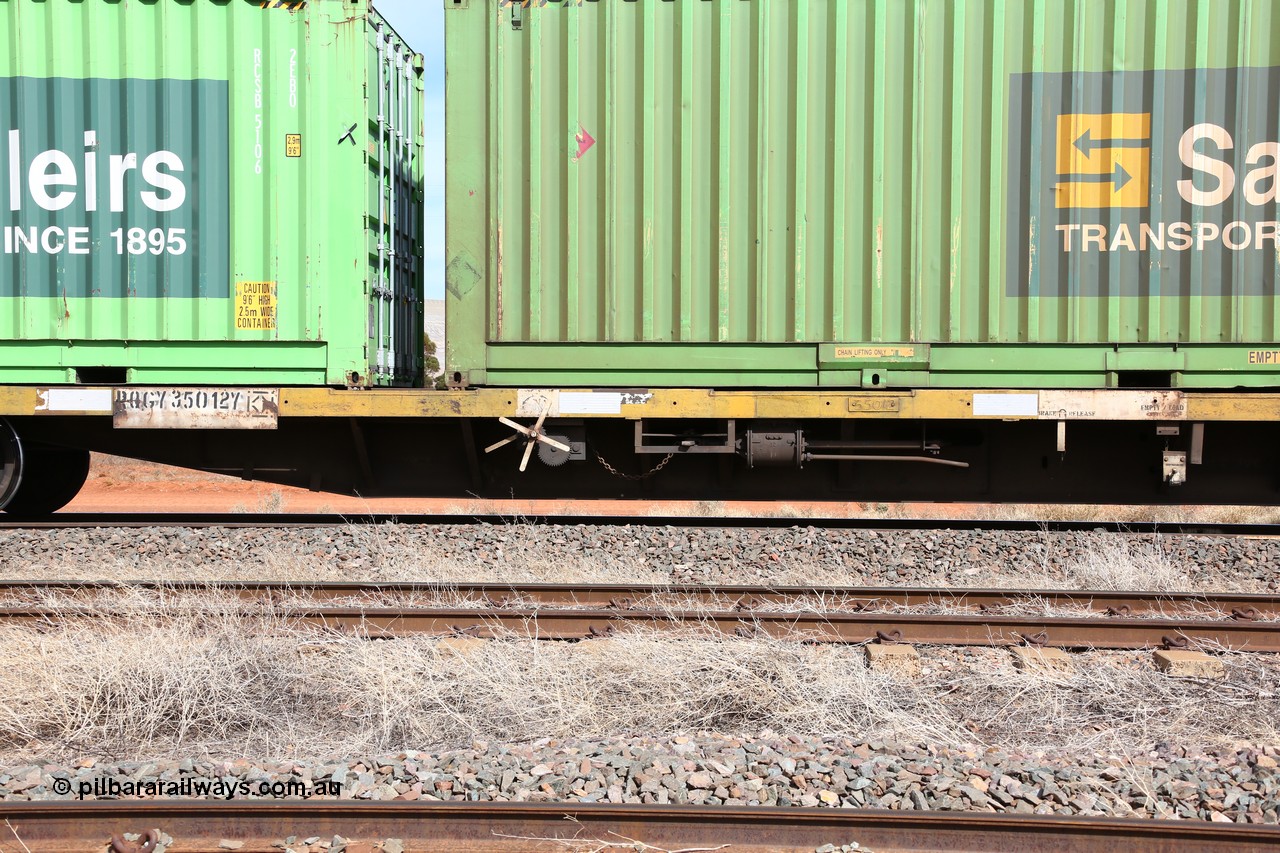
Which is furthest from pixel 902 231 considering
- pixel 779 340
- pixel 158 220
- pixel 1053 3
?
pixel 158 220

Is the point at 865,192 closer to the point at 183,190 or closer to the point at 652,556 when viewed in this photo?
the point at 652,556

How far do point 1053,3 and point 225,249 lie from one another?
6.07 m

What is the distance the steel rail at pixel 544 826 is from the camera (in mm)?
2697

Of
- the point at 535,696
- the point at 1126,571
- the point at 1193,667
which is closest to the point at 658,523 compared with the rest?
the point at 1126,571

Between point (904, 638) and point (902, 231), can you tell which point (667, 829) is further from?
point (902, 231)

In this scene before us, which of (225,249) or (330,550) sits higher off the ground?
(225,249)

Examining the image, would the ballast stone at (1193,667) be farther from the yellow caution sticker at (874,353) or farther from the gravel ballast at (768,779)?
the yellow caution sticker at (874,353)

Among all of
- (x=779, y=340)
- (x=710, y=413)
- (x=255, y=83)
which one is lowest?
(x=710, y=413)

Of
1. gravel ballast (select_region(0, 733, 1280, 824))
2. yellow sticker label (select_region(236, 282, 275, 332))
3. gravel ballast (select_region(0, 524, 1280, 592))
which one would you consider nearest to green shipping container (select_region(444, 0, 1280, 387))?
gravel ballast (select_region(0, 524, 1280, 592))

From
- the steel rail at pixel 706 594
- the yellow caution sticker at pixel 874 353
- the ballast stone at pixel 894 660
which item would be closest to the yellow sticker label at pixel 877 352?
the yellow caution sticker at pixel 874 353

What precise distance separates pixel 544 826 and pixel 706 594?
2.85 m

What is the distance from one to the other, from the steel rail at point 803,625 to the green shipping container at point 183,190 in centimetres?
244

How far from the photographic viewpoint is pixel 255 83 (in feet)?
22.1

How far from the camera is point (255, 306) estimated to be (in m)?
6.79
